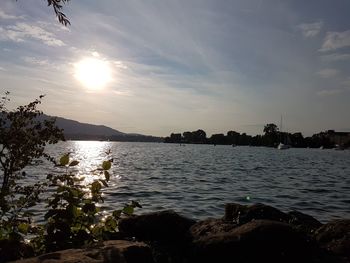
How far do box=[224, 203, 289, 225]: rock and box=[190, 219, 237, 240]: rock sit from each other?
3.82ft

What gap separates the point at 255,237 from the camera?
9.38 metres

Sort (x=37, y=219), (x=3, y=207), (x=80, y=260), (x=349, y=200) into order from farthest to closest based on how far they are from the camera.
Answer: (x=349, y=200) < (x=37, y=219) < (x=3, y=207) < (x=80, y=260)

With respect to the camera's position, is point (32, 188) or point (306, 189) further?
point (306, 189)

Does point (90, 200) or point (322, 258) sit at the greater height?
point (90, 200)

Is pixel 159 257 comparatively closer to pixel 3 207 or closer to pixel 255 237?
pixel 255 237

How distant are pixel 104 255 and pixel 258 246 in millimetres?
4556

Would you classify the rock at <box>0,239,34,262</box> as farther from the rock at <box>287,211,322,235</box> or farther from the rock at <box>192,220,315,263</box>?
the rock at <box>287,211,322,235</box>

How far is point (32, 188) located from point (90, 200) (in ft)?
6.06

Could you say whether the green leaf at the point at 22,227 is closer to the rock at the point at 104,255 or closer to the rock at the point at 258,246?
the rock at the point at 104,255

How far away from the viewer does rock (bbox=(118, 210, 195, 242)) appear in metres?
11.7

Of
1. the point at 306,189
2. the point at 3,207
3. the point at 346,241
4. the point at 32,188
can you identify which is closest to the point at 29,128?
the point at 32,188

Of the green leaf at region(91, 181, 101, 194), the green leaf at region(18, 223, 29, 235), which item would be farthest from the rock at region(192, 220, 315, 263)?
the green leaf at region(18, 223, 29, 235)

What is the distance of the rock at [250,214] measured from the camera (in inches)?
515

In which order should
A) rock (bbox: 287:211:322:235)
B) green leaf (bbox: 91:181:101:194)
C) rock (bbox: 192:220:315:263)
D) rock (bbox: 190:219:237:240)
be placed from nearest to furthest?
green leaf (bbox: 91:181:101:194) → rock (bbox: 192:220:315:263) → rock (bbox: 190:219:237:240) → rock (bbox: 287:211:322:235)
